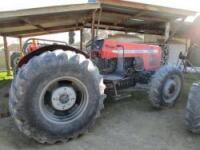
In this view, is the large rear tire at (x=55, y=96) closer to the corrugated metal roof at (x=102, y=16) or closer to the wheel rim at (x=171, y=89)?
the wheel rim at (x=171, y=89)

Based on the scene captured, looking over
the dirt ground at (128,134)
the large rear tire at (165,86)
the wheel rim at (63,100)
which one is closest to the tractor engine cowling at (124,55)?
the large rear tire at (165,86)

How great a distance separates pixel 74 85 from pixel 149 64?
2.82 m

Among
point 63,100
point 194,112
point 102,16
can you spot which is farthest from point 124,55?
point 102,16

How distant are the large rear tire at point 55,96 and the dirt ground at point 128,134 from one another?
23 centimetres

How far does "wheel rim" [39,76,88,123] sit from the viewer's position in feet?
13.8

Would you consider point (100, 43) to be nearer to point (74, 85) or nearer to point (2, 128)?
point (74, 85)

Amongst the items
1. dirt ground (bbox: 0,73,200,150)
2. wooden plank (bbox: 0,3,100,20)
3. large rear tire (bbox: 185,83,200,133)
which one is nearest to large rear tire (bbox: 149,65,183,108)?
dirt ground (bbox: 0,73,200,150)

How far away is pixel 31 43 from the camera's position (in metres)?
6.59

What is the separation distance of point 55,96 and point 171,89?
2786 millimetres

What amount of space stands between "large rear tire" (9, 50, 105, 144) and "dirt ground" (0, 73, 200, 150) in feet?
0.77

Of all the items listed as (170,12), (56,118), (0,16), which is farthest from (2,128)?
(170,12)

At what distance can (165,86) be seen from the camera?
5848 mm

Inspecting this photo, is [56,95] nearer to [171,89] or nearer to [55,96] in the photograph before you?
[55,96]

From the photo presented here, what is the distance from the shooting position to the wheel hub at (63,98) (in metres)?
4.25
